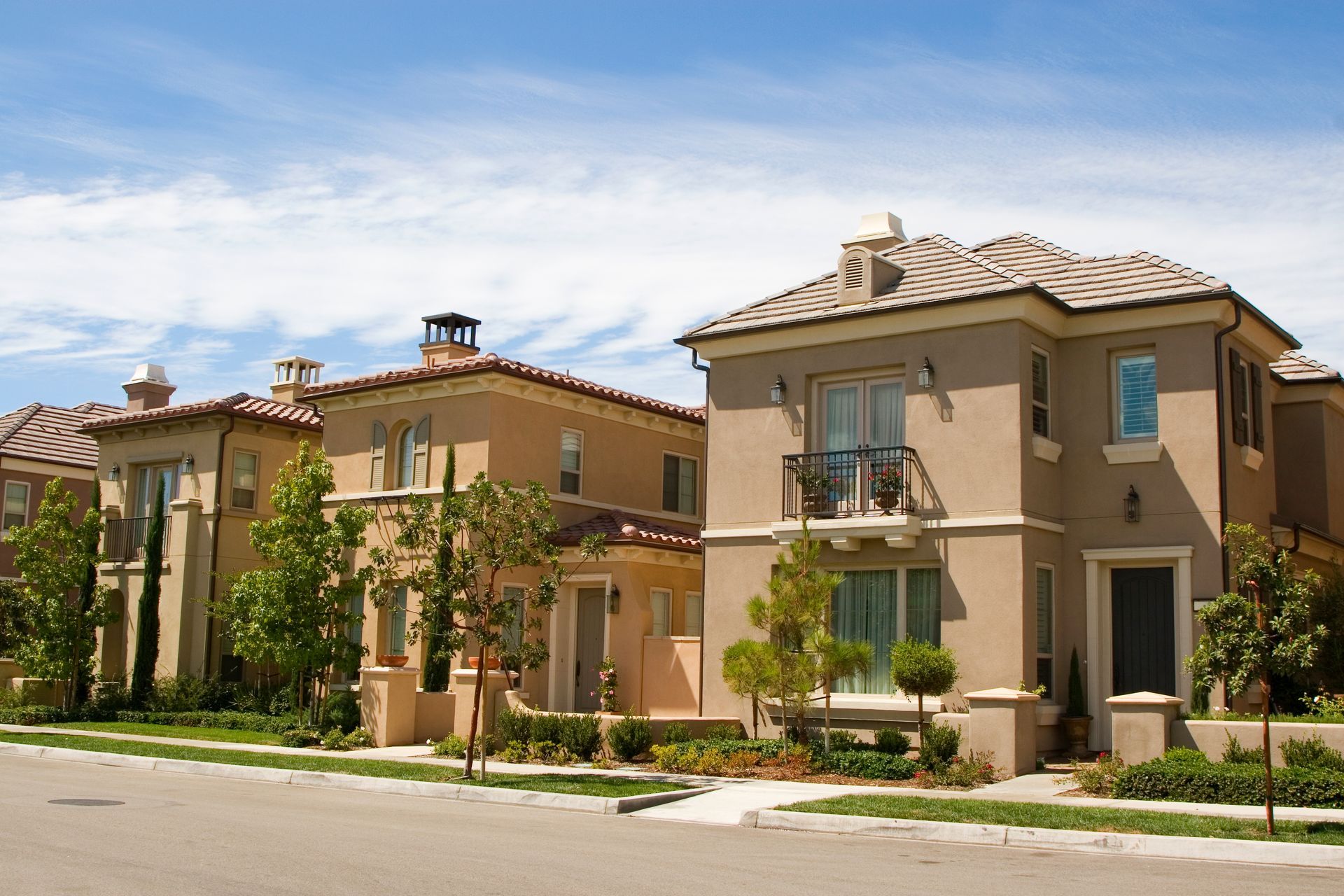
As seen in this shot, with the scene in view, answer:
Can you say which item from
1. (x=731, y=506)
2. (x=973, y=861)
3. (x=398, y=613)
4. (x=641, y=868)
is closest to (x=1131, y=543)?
(x=731, y=506)

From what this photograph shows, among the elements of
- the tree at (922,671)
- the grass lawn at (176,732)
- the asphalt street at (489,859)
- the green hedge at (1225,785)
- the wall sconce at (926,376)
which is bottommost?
the grass lawn at (176,732)

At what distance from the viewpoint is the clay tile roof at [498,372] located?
1023 inches

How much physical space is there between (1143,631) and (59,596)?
885 inches

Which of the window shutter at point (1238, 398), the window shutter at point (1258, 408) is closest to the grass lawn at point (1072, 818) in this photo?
the window shutter at point (1238, 398)

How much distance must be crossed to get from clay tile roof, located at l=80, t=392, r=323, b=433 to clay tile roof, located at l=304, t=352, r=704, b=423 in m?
2.02

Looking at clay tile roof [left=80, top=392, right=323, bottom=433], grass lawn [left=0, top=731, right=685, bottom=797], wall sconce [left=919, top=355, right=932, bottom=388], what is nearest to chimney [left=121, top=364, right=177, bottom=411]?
clay tile roof [left=80, top=392, right=323, bottom=433]

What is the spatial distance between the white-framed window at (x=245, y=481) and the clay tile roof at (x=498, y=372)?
2.76 meters

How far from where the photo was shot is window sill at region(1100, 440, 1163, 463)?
65.2ft

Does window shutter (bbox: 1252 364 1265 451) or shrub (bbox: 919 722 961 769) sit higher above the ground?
window shutter (bbox: 1252 364 1265 451)

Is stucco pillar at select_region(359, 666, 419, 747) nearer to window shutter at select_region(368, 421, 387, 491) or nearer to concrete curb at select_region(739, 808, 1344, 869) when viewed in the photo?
window shutter at select_region(368, 421, 387, 491)

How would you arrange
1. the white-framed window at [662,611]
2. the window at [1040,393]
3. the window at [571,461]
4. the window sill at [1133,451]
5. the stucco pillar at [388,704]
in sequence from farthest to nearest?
the window at [571,461], the white-framed window at [662,611], the stucco pillar at [388,704], the window at [1040,393], the window sill at [1133,451]

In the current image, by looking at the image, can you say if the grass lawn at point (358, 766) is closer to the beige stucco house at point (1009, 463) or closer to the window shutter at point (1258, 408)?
the beige stucco house at point (1009, 463)

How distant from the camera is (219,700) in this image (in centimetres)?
2828

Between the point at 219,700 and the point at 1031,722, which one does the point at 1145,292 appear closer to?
the point at 1031,722
